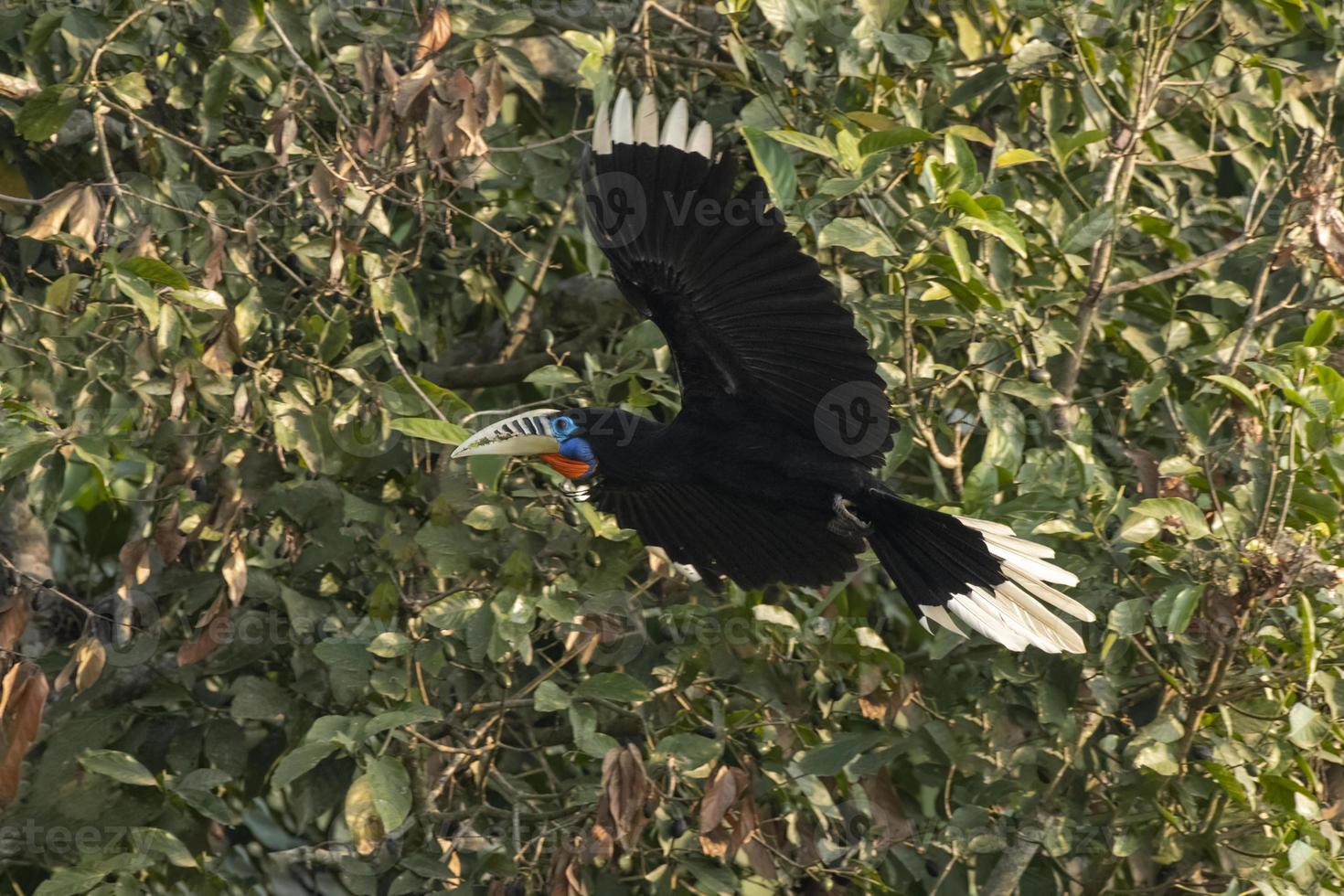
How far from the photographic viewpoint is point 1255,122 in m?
3.66

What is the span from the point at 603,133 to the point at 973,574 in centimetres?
117

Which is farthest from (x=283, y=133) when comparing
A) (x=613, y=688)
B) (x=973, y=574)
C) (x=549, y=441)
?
(x=973, y=574)

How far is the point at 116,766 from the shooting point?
3217mm

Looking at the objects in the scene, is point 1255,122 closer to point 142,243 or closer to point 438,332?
point 438,332

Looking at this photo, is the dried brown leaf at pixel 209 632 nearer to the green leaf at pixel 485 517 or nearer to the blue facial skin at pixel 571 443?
the green leaf at pixel 485 517

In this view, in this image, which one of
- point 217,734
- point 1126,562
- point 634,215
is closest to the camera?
point 634,215

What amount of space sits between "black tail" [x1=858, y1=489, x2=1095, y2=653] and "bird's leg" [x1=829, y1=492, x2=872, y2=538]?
1.6 inches

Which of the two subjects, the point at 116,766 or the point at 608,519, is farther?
the point at 608,519

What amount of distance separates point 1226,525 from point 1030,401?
17.3 inches

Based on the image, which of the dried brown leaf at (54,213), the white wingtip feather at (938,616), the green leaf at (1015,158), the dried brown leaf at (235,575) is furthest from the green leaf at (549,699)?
the green leaf at (1015,158)

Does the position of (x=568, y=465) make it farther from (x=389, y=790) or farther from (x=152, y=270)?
(x=152, y=270)

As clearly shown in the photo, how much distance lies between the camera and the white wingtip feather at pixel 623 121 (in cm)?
299

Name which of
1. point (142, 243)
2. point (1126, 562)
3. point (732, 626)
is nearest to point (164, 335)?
point (142, 243)

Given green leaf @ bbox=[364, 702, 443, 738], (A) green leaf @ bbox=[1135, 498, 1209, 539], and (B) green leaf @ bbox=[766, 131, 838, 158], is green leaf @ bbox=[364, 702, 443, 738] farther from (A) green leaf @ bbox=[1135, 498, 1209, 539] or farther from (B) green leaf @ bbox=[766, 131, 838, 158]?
(A) green leaf @ bbox=[1135, 498, 1209, 539]
